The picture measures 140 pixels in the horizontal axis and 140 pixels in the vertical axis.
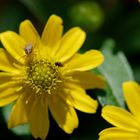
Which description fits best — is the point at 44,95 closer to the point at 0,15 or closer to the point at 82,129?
the point at 82,129

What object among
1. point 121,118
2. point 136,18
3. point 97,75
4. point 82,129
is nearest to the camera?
point 121,118

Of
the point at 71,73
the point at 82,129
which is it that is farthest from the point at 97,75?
the point at 82,129

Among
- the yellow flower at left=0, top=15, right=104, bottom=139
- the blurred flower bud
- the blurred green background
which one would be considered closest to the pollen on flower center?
the yellow flower at left=0, top=15, right=104, bottom=139

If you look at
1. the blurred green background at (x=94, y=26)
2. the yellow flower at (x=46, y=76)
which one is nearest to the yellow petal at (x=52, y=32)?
the yellow flower at (x=46, y=76)

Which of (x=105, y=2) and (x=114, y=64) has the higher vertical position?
(x=105, y=2)

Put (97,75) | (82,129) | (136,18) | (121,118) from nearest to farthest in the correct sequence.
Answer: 1. (121,118)
2. (97,75)
3. (82,129)
4. (136,18)

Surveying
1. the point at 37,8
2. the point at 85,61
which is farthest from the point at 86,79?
the point at 37,8

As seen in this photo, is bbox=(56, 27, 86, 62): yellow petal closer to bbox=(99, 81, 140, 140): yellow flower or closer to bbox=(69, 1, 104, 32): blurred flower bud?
bbox=(99, 81, 140, 140): yellow flower
